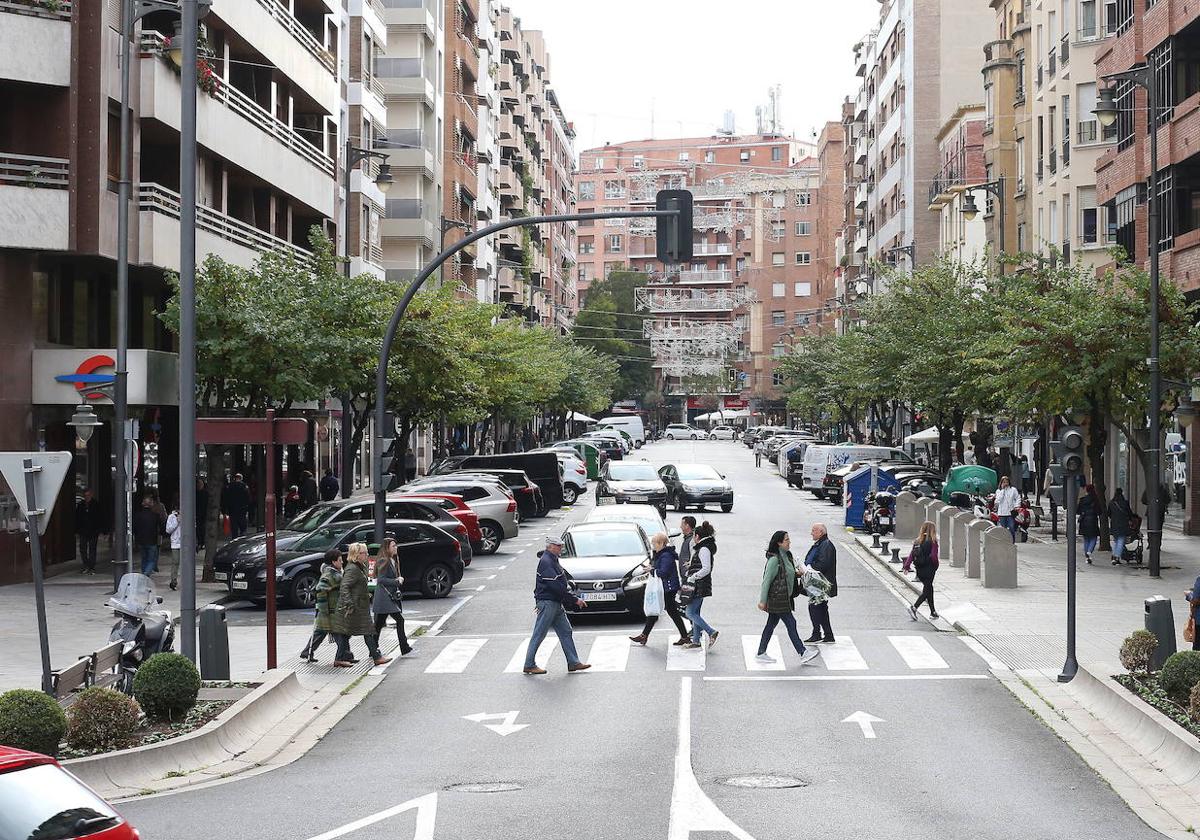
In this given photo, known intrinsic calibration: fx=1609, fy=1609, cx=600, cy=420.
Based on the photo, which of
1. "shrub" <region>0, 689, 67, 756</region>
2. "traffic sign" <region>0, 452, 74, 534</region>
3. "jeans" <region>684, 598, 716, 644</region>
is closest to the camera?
"shrub" <region>0, 689, 67, 756</region>

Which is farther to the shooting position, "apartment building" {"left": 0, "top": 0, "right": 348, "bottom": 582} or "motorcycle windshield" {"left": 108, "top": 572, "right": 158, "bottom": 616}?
"apartment building" {"left": 0, "top": 0, "right": 348, "bottom": 582}

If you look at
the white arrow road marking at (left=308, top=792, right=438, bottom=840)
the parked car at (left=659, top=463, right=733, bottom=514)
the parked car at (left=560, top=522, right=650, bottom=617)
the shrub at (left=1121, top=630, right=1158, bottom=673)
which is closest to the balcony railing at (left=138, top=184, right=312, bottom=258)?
the parked car at (left=560, top=522, right=650, bottom=617)

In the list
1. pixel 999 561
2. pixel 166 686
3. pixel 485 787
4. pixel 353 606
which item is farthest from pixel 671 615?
pixel 999 561

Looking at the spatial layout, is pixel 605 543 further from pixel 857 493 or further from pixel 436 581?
pixel 857 493

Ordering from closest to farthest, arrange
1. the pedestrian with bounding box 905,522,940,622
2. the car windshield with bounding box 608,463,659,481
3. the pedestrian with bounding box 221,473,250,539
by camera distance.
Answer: the pedestrian with bounding box 905,522,940,622 < the pedestrian with bounding box 221,473,250,539 < the car windshield with bounding box 608,463,659,481

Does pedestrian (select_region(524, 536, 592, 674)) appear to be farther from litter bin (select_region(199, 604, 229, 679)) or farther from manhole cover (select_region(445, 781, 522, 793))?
manhole cover (select_region(445, 781, 522, 793))

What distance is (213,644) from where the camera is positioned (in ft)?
57.9

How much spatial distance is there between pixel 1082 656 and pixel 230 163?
84.9 ft

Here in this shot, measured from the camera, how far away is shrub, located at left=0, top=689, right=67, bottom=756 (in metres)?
12.8

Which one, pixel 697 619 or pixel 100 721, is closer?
pixel 100 721

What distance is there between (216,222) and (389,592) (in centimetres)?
1801

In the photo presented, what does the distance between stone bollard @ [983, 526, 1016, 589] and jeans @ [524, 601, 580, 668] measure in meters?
11.8

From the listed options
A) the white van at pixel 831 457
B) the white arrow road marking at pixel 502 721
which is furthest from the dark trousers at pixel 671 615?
the white van at pixel 831 457

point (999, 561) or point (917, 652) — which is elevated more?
point (999, 561)
